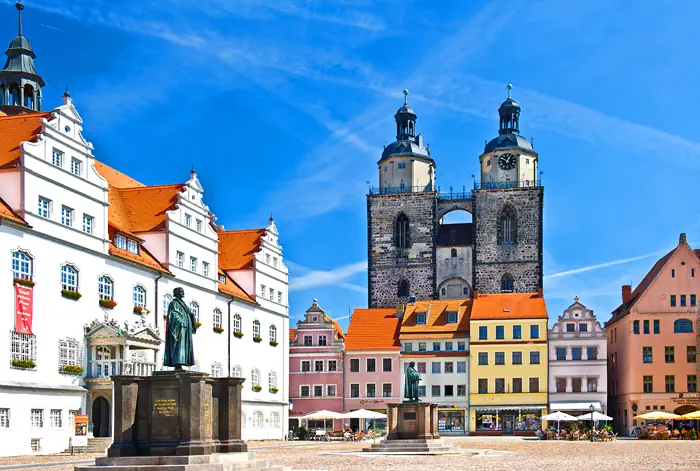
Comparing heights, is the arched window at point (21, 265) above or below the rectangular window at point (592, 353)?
above

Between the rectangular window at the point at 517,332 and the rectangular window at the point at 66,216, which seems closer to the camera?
the rectangular window at the point at 66,216

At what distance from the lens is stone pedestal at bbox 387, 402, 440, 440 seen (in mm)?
42531

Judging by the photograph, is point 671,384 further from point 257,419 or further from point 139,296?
point 139,296

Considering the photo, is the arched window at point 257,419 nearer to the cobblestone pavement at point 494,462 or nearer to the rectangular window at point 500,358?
the rectangular window at point 500,358

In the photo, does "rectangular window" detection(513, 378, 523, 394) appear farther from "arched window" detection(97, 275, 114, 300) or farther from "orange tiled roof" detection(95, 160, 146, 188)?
"arched window" detection(97, 275, 114, 300)

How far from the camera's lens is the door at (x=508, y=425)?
80562mm

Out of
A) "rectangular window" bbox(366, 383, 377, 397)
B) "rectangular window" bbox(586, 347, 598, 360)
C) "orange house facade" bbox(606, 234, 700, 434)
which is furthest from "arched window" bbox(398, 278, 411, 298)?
"orange house facade" bbox(606, 234, 700, 434)

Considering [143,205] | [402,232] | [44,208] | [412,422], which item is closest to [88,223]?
[44,208]

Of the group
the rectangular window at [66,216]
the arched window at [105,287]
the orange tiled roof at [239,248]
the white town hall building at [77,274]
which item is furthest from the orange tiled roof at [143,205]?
the orange tiled roof at [239,248]

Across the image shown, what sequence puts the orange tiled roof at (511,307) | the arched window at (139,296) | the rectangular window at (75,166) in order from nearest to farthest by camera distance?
the rectangular window at (75,166), the arched window at (139,296), the orange tiled roof at (511,307)

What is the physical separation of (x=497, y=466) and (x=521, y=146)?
8039 centimetres

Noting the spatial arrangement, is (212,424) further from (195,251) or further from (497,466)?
(195,251)

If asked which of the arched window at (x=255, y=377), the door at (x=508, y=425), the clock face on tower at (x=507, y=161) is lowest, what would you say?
the door at (x=508, y=425)

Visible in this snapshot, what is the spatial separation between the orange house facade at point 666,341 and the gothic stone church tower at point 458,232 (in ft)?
74.8
